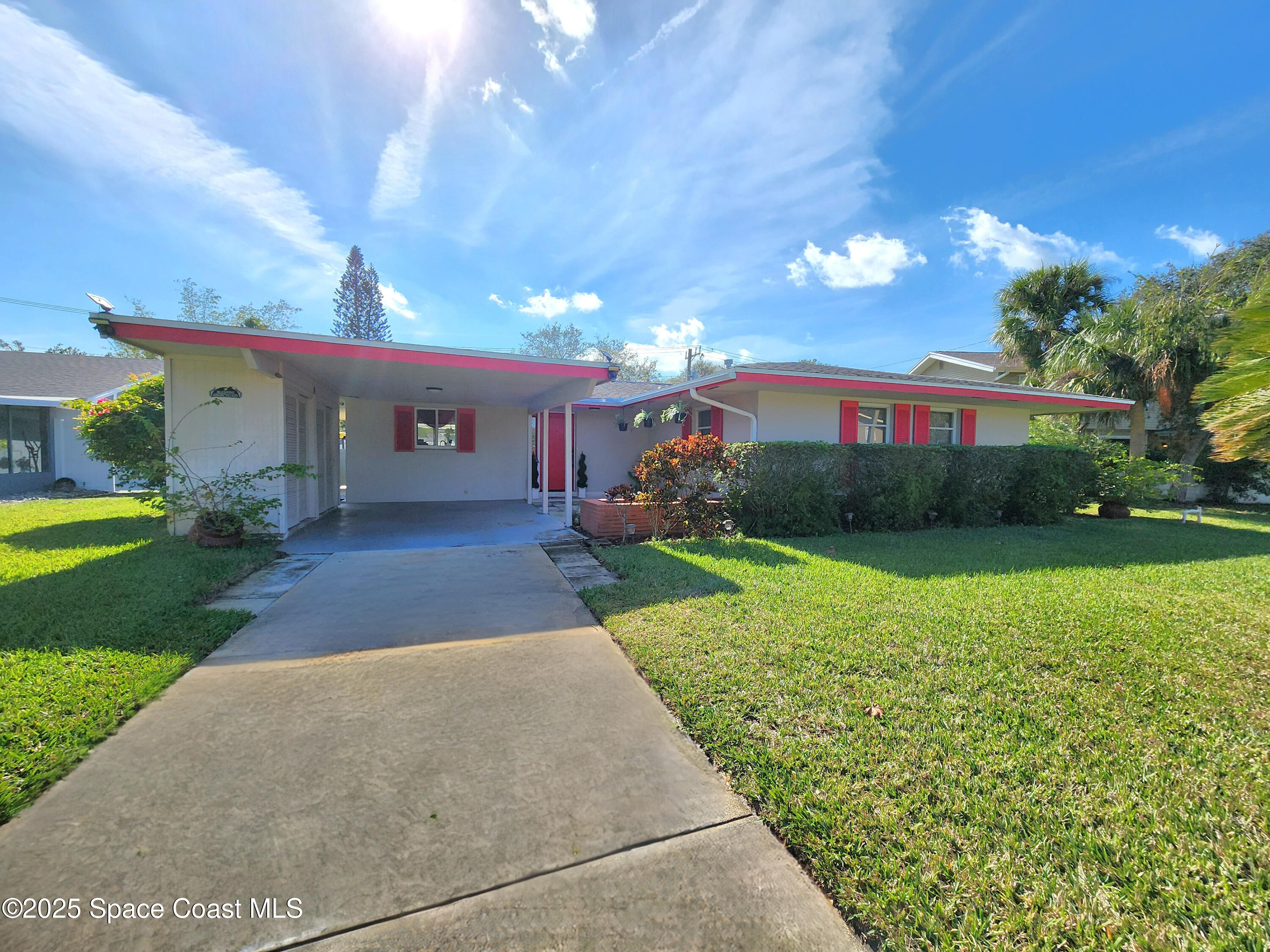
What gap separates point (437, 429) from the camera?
1174 cm

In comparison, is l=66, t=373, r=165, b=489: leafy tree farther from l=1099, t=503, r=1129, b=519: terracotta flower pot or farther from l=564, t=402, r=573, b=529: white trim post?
l=1099, t=503, r=1129, b=519: terracotta flower pot

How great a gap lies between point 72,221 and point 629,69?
1637 cm

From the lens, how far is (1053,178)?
1182 centimetres

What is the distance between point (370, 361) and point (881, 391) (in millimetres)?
8858

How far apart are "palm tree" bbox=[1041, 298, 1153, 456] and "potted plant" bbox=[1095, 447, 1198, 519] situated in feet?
10.9

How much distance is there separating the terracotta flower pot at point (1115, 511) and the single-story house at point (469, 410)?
7.85 ft

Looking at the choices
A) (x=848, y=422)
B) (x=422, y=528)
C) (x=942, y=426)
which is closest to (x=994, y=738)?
(x=422, y=528)

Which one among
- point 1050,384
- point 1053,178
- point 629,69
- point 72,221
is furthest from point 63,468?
point 1050,384

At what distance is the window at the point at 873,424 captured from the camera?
35.9 feet

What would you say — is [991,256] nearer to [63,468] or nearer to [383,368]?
[383,368]

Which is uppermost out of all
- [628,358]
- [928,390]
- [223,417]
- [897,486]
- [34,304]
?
[628,358]

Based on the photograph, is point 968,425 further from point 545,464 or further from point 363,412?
point 363,412

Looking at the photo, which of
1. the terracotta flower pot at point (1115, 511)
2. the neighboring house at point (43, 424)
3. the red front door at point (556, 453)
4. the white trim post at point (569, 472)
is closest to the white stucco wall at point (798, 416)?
the white trim post at point (569, 472)

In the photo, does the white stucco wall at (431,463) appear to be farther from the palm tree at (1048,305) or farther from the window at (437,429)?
the palm tree at (1048,305)
